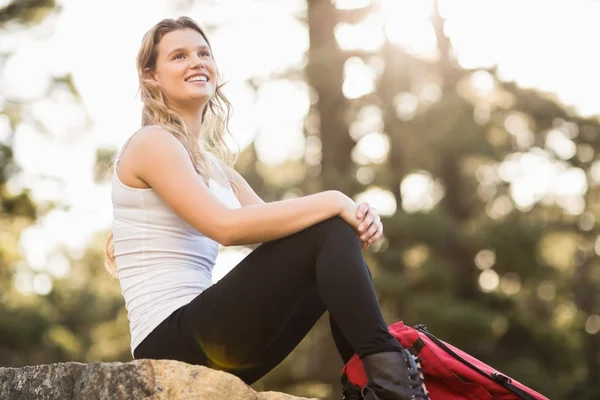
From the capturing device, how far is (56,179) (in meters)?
9.57

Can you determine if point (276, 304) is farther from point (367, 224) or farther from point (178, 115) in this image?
point (178, 115)

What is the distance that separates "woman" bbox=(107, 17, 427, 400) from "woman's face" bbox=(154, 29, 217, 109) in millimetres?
107

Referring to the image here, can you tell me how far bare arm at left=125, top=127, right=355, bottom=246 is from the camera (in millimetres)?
2250

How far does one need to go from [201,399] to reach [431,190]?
9.39 metres

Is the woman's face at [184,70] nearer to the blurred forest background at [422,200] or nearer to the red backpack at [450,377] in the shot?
the red backpack at [450,377]

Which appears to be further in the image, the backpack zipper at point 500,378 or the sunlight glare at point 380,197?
the sunlight glare at point 380,197

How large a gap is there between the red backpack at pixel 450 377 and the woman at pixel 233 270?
0.42 feet

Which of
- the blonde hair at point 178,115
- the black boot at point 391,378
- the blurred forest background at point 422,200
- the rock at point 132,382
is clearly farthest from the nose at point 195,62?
the blurred forest background at point 422,200

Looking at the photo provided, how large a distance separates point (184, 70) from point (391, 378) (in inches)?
53.7

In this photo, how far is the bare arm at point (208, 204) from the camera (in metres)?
2.25

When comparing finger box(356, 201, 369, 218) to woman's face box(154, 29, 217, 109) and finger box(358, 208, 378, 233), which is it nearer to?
finger box(358, 208, 378, 233)

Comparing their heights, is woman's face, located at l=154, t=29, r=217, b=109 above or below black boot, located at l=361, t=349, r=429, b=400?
above

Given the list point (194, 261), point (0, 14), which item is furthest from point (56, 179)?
point (194, 261)

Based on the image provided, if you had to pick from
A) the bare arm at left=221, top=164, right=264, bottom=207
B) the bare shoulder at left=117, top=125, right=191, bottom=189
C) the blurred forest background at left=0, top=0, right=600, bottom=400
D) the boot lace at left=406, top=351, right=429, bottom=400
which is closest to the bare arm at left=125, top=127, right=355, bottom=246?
the bare shoulder at left=117, top=125, right=191, bottom=189
